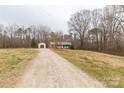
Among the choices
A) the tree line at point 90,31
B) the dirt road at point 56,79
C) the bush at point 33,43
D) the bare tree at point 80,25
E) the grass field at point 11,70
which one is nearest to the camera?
the dirt road at point 56,79

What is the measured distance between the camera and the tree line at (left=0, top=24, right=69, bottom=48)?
5016 cm

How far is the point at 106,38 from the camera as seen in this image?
41375 mm

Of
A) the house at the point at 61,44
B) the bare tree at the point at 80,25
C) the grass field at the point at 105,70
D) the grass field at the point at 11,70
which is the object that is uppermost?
the bare tree at the point at 80,25

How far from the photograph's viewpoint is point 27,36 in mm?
54500

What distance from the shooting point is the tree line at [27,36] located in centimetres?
5016

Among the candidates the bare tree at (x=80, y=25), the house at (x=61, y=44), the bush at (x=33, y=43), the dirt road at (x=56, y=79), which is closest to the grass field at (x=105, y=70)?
the dirt road at (x=56, y=79)

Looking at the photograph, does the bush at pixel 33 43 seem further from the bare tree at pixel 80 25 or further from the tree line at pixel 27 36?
the bare tree at pixel 80 25

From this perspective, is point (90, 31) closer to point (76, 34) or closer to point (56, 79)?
point (76, 34)

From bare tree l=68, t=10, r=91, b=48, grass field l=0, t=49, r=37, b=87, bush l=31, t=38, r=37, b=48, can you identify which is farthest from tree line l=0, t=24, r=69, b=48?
grass field l=0, t=49, r=37, b=87

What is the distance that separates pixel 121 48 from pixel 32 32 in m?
26.4

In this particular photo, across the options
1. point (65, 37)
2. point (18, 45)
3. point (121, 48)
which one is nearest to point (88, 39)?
point (65, 37)

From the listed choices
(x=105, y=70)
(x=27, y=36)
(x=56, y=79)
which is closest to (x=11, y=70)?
(x=56, y=79)

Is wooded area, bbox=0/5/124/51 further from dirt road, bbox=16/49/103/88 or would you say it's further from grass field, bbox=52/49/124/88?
dirt road, bbox=16/49/103/88
